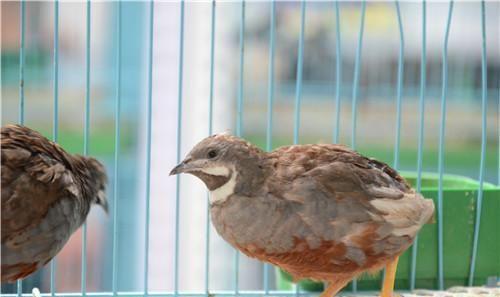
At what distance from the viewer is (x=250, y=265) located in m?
3.78

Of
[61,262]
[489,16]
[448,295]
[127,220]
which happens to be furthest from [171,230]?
[448,295]

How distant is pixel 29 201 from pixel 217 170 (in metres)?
0.41

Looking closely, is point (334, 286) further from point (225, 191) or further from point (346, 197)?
point (225, 191)

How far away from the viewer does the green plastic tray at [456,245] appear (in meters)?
2.28

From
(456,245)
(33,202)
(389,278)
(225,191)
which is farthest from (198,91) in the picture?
(33,202)

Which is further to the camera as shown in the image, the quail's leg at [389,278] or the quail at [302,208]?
the quail's leg at [389,278]

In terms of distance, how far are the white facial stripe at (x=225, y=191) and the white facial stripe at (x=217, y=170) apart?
0.8 inches

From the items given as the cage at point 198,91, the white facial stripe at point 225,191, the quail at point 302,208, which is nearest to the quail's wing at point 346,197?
the quail at point 302,208

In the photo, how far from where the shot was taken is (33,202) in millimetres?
1658

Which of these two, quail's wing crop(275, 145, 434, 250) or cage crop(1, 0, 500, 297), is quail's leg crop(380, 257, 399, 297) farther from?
cage crop(1, 0, 500, 297)

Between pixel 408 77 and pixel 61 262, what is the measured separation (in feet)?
7.86

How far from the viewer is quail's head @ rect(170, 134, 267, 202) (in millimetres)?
1743

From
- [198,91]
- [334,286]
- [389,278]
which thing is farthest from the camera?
[198,91]

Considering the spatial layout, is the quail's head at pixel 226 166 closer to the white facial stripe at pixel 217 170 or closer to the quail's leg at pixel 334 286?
the white facial stripe at pixel 217 170
